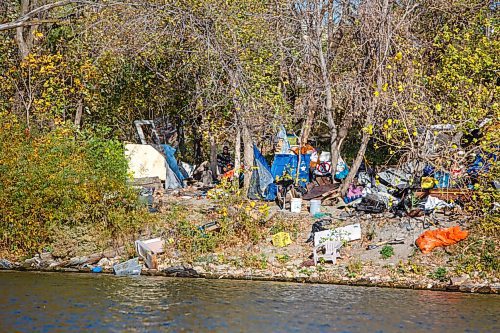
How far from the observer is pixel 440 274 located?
11.4 meters

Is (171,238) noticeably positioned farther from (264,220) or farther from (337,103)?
(337,103)

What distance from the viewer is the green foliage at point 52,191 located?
1280 centimetres

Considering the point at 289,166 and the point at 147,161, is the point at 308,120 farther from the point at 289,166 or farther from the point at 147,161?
the point at 147,161

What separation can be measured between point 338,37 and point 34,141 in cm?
671

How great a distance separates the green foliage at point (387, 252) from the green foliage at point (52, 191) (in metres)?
4.33

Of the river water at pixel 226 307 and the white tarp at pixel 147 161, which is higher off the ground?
the white tarp at pixel 147 161

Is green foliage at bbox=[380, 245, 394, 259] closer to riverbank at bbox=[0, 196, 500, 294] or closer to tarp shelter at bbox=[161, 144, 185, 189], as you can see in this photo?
riverbank at bbox=[0, 196, 500, 294]

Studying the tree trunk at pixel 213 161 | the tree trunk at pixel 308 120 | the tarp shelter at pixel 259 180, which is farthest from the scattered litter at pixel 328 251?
the tree trunk at pixel 213 161

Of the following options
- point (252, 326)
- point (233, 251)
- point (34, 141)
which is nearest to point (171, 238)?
point (233, 251)

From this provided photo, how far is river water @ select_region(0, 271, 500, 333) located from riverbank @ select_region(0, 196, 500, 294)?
16.0 inches

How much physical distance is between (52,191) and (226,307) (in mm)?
4284

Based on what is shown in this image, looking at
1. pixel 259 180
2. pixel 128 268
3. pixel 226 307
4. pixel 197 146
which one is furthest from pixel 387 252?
pixel 197 146

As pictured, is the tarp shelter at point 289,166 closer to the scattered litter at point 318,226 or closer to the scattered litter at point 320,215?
the scattered litter at point 320,215

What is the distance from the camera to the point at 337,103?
16062 millimetres
